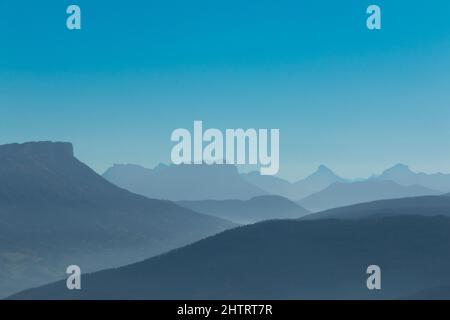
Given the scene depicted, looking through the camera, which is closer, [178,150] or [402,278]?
[178,150]
